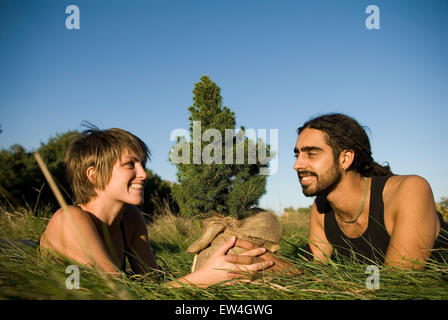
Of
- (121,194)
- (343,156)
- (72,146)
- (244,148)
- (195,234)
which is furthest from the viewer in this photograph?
(195,234)

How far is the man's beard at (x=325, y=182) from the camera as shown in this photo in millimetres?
3320

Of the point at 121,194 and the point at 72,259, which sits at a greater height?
the point at 121,194

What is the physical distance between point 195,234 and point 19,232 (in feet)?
11.8

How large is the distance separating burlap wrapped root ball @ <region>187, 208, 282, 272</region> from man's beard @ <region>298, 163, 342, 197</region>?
608 mm

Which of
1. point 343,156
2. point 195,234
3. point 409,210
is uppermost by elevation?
point 343,156

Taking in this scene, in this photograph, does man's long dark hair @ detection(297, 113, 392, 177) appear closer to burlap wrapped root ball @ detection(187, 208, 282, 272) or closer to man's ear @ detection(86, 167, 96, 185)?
burlap wrapped root ball @ detection(187, 208, 282, 272)

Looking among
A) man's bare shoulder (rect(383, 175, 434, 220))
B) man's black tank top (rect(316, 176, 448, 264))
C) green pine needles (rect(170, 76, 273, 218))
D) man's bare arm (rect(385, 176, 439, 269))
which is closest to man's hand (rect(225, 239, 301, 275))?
man's black tank top (rect(316, 176, 448, 264))

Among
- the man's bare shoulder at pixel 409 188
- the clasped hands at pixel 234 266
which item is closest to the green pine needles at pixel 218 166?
the clasped hands at pixel 234 266

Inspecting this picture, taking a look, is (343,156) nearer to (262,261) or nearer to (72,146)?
(262,261)

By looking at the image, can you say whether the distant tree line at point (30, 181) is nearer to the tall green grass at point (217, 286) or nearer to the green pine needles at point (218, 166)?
the green pine needles at point (218, 166)

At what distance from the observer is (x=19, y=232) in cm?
659

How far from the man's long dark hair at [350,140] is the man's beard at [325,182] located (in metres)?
0.16
